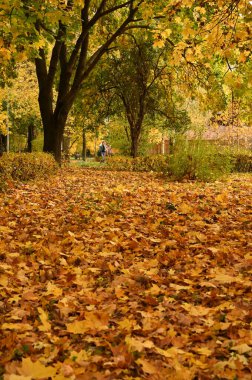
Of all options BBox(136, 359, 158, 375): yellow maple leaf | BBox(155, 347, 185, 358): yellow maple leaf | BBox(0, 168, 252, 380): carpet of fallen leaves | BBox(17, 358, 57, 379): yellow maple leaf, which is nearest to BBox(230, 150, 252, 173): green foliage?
BBox(0, 168, 252, 380): carpet of fallen leaves

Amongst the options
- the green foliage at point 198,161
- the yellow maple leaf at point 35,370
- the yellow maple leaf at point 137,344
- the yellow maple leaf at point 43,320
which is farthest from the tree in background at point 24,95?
the yellow maple leaf at point 35,370

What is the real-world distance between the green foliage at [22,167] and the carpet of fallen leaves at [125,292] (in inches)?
91.1

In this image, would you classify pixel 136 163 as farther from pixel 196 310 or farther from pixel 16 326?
pixel 16 326

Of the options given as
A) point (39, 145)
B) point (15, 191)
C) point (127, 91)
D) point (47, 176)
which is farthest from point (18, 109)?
point (15, 191)

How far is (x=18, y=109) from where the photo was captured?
30.7m

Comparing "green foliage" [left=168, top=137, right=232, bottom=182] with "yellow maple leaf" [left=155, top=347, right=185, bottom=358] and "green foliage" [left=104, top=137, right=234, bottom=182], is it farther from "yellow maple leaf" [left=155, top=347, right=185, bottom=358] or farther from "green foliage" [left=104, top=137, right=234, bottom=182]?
"yellow maple leaf" [left=155, top=347, right=185, bottom=358]

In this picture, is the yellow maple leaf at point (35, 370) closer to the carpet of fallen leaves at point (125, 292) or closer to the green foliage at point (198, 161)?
the carpet of fallen leaves at point (125, 292)

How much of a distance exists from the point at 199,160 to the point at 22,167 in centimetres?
519

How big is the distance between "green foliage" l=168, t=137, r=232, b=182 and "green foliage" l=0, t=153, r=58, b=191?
4060 millimetres

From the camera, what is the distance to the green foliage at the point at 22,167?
33.7 ft

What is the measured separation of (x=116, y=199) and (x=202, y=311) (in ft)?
17.7

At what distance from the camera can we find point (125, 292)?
416 centimetres

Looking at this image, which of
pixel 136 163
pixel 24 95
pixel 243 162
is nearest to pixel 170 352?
pixel 136 163

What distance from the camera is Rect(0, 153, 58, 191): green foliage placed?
10273mm
